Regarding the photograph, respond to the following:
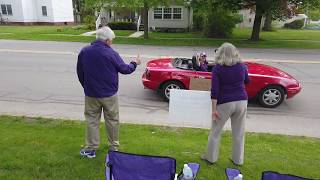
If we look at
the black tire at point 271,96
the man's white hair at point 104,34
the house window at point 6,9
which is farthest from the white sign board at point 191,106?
the house window at point 6,9

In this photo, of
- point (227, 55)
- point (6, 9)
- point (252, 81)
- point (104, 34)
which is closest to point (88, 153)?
point (104, 34)

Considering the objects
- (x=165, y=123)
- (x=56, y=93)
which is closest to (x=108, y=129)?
(x=165, y=123)

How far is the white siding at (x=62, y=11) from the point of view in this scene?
46.8m

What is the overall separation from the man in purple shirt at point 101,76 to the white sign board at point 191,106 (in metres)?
0.71

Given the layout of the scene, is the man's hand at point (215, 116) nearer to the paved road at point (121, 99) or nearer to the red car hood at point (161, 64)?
the paved road at point (121, 99)

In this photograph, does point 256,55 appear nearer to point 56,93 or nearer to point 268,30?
point 56,93

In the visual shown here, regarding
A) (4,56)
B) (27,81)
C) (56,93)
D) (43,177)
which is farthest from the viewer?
(4,56)

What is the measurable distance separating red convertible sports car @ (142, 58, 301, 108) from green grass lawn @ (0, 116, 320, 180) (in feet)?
7.96

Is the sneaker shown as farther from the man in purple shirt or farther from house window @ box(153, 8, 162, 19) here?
house window @ box(153, 8, 162, 19)

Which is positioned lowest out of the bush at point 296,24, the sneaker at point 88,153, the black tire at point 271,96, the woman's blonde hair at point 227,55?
the bush at point 296,24

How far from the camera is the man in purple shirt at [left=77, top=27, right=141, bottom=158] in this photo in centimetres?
482

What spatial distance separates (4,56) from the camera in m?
16.6

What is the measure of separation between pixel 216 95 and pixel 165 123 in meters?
2.94

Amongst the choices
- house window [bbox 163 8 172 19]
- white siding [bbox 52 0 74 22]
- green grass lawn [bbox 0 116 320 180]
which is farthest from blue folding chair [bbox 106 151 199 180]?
white siding [bbox 52 0 74 22]
